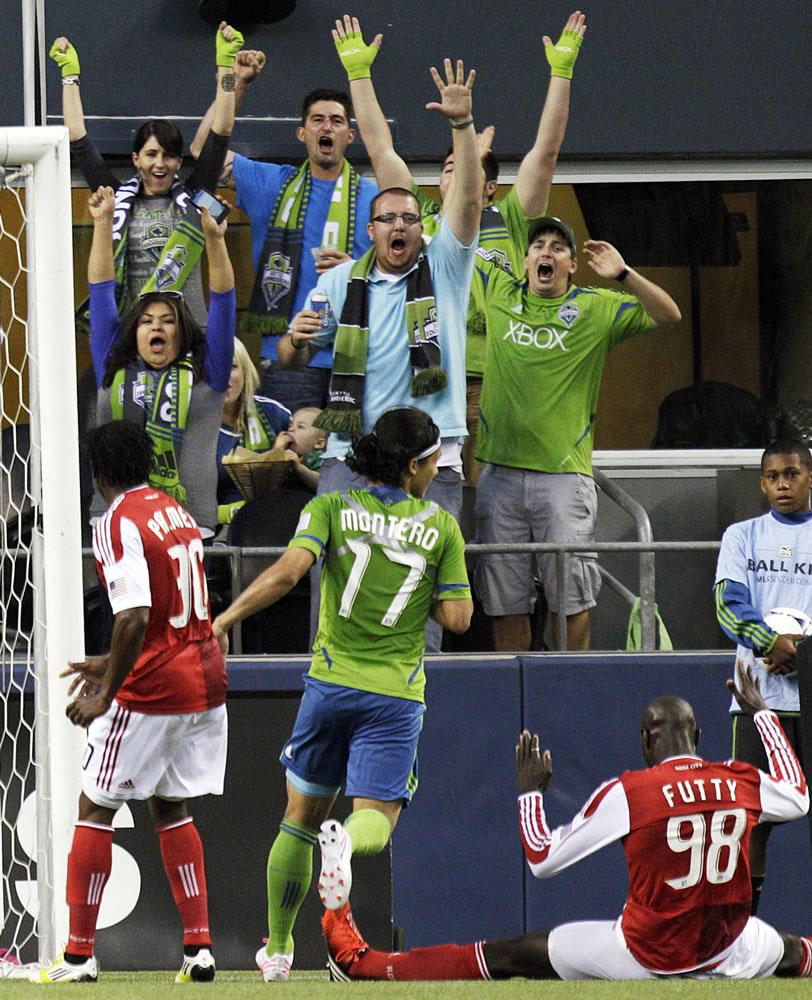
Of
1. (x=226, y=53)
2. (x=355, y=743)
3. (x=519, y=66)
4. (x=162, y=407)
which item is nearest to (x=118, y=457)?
(x=355, y=743)

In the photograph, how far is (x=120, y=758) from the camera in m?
5.31

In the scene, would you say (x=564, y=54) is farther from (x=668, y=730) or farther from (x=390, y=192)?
(x=668, y=730)

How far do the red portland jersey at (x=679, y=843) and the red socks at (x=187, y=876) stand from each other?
45.2 inches

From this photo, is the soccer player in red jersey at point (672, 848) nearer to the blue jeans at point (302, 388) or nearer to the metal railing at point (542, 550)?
the metal railing at point (542, 550)

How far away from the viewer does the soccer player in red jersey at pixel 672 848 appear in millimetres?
4961

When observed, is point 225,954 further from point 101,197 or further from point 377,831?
point 101,197

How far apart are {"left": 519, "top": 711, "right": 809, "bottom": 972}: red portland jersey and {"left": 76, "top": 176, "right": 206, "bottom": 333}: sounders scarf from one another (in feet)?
12.0

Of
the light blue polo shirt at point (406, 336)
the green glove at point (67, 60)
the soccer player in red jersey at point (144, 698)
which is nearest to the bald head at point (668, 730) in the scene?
the soccer player in red jersey at point (144, 698)

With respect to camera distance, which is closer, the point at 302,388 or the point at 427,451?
the point at 427,451

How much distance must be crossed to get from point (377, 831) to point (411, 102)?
519 cm

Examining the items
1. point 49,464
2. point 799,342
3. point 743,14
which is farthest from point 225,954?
point 743,14

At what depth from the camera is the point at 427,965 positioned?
17.3 feet

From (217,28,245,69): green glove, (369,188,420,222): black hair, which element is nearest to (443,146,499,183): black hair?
(369,188,420,222): black hair

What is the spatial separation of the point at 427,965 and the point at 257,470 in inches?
110
